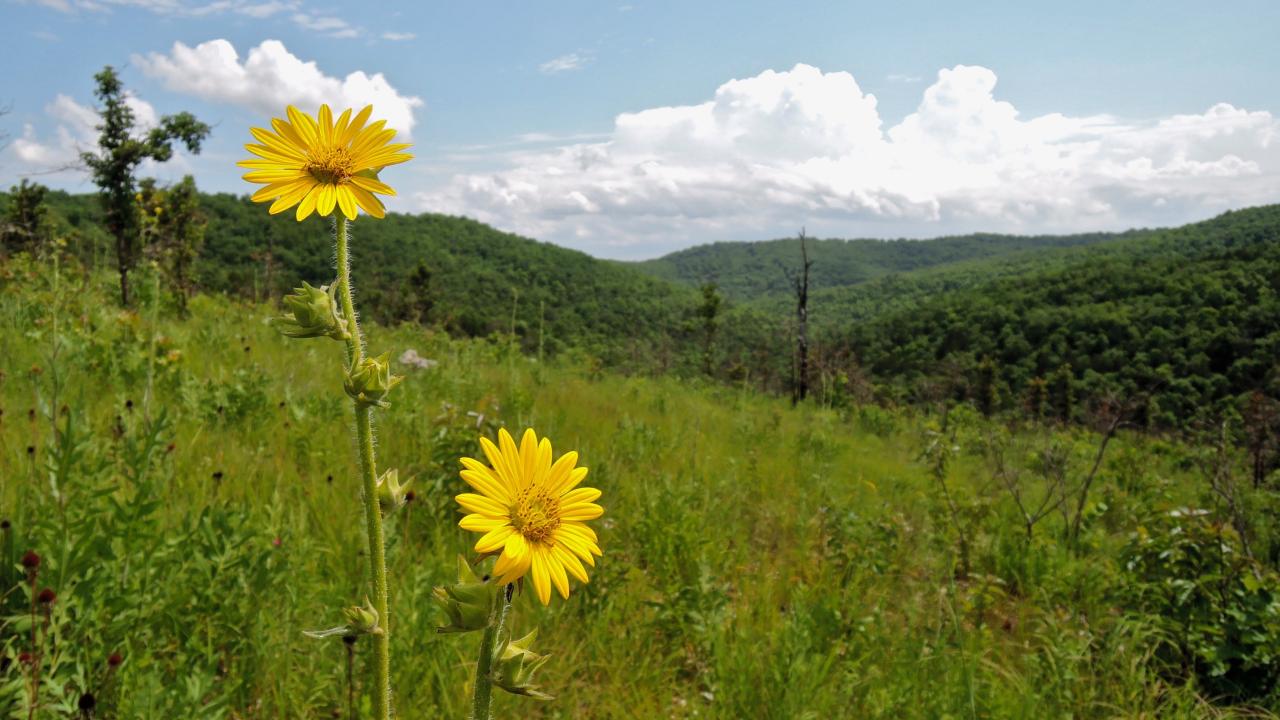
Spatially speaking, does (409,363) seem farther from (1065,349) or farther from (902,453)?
(1065,349)

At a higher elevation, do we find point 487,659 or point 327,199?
point 327,199

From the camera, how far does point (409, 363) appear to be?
24.5 feet

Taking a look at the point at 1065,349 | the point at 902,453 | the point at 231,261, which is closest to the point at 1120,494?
the point at 902,453

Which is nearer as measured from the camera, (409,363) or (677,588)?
(677,588)

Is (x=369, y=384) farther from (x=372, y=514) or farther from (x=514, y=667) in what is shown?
(x=514, y=667)

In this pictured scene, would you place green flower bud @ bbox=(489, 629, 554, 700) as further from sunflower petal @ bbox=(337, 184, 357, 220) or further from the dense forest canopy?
the dense forest canopy

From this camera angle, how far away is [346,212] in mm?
903

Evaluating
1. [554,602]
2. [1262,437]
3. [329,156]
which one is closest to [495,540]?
[329,156]

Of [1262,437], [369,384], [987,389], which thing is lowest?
[987,389]

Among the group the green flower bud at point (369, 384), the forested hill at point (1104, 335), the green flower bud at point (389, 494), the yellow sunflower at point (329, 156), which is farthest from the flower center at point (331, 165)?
the forested hill at point (1104, 335)

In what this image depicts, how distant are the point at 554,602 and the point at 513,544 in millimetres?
2218

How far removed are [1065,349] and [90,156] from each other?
6806cm

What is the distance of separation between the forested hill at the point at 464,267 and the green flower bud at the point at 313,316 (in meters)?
42.0

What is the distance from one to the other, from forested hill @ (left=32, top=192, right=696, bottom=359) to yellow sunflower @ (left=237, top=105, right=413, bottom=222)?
137 feet
